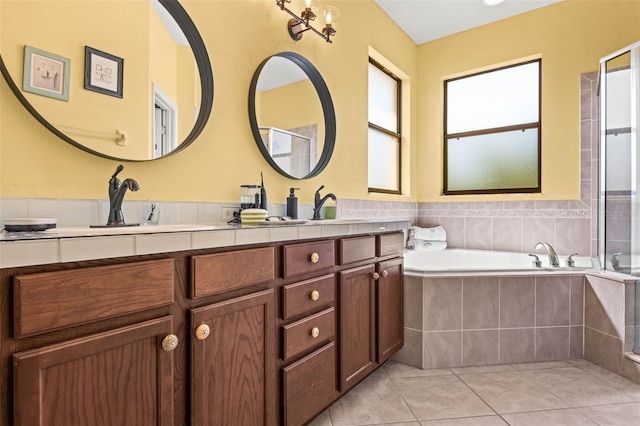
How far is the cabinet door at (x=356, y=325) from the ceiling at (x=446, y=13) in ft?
8.20

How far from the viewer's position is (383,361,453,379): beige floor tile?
6.98 feet

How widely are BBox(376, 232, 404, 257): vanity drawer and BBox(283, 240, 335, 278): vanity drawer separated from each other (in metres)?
0.45

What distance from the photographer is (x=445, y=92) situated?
11.9 feet

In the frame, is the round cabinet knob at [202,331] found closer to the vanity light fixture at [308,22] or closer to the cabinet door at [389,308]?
the cabinet door at [389,308]

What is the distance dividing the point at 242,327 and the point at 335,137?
165 centimetres

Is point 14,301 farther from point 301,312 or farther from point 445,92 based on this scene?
point 445,92

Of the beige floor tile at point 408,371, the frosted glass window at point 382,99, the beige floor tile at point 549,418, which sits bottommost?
the beige floor tile at point 408,371

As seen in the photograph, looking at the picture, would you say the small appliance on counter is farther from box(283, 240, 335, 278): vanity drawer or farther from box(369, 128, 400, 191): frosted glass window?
box(369, 128, 400, 191): frosted glass window

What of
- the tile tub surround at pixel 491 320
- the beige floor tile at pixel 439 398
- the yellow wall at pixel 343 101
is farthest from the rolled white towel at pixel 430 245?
the beige floor tile at pixel 439 398

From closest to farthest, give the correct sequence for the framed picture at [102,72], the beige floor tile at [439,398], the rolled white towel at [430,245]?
the framed picture at [102,72] → the beige floor tile at [439,398] → the rolled white towel at [430,245]

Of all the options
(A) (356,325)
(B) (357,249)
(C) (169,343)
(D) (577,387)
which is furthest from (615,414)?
(C) (169,343)

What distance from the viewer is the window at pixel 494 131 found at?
10.4ft

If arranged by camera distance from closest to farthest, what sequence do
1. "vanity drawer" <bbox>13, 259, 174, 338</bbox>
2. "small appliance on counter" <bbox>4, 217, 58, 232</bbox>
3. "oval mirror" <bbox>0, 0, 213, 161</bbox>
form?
"vanity drawer" <bbox>13, 259, 174, 338</bbox>, "small appliance on counter" <bbox>4, 217, 58, 232</bbox>, "oval mirror" <bbox>0, 0, 213, 161</bbox>

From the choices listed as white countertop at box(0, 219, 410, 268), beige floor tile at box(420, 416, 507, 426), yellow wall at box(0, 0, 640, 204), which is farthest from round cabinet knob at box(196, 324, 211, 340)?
beige floor tile at box(420, 416, 507, 426)
